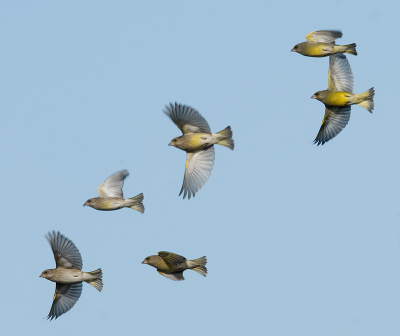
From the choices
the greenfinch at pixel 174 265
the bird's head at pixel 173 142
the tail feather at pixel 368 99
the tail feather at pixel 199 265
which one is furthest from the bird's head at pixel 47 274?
the tail feather at pixel 368 99

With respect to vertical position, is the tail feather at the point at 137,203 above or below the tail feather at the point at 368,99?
below

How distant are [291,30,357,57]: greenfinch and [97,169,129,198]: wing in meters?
5.35

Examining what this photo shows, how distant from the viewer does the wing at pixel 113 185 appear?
19031 mm

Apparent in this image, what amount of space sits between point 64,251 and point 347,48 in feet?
25.9

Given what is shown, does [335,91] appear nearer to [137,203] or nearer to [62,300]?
[137,203]

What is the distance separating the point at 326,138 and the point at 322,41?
2.53 metres

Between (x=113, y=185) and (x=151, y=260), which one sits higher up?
(x=113, y=185)

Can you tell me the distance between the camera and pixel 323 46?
701 inches

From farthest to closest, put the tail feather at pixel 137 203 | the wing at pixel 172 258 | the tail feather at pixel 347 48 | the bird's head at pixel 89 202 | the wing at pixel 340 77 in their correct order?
the wing at pixel 340 77, the bird's head at pixel 89 202, the tail feather at pixel 137 203, the tail feather at pixel 347 48, the wing at pixel 172 258

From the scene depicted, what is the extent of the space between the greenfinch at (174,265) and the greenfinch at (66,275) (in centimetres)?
134

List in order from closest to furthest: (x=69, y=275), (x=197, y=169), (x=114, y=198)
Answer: (x=69, y=275), (x=197, y=169), (x=114, y=198)

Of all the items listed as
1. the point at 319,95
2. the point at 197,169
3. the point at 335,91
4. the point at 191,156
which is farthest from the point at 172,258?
the point at 335,91

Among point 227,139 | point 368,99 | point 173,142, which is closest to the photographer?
point 227,139

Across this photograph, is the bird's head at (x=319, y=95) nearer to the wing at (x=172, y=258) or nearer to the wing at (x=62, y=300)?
the wing at (x=172, y=258)
